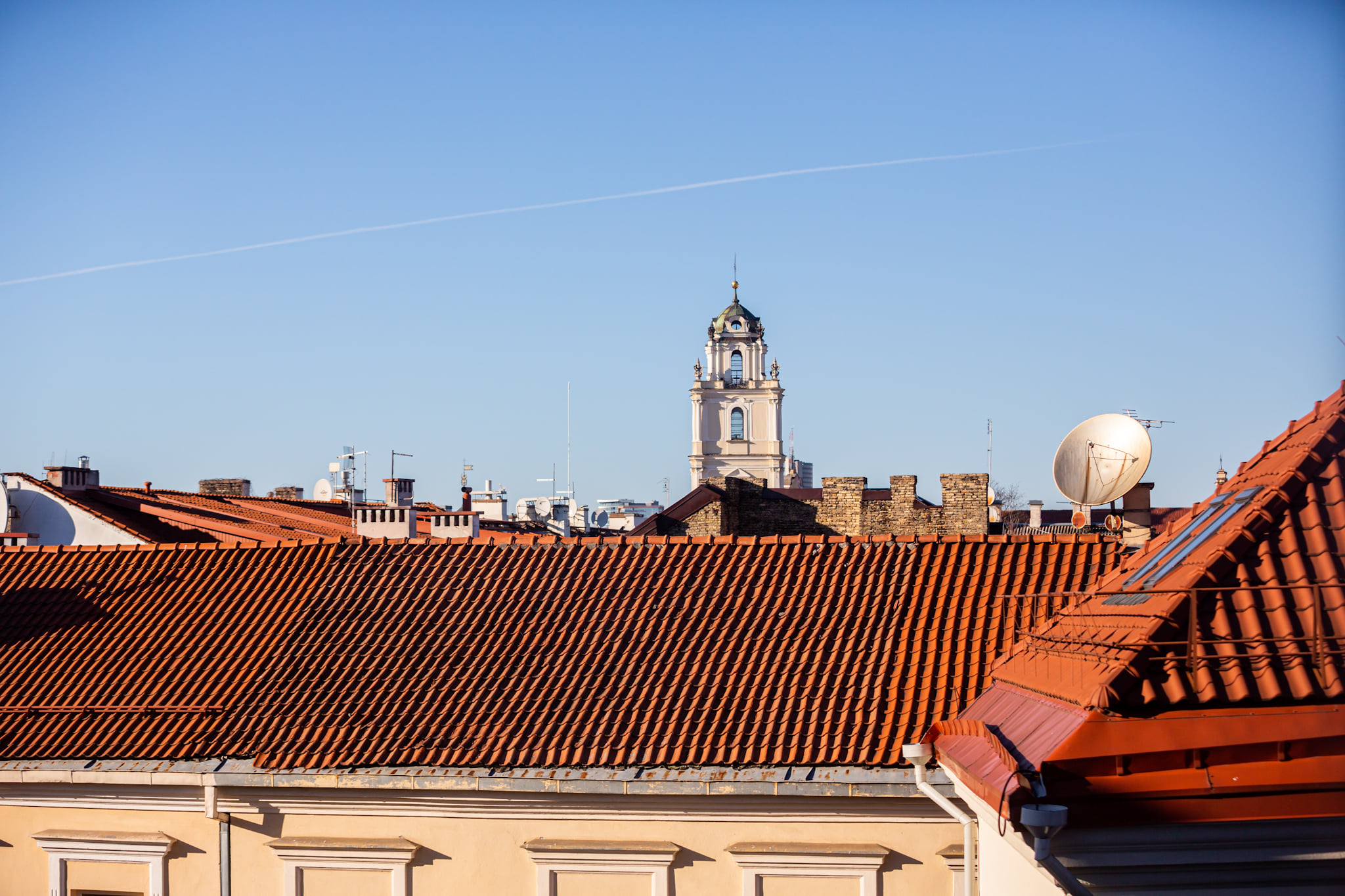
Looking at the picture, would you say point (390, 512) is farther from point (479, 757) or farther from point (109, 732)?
point (479, 757)

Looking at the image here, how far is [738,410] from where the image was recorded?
245 ft

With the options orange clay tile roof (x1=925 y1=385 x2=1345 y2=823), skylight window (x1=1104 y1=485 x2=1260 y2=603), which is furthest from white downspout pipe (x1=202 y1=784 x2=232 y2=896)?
skylight window (x1=1104 y1=485 x2=1260 y2=603)

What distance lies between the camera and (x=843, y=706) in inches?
395

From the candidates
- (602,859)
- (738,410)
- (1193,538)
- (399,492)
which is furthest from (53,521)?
(738,410)

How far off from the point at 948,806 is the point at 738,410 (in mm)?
67067

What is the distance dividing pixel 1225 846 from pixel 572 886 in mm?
5772

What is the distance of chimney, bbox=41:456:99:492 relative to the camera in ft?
80.2

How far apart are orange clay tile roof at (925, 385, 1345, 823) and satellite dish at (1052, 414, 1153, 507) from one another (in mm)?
5060

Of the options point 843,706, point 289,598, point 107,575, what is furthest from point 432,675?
point 107,575

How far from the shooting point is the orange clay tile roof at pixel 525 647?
10078mm

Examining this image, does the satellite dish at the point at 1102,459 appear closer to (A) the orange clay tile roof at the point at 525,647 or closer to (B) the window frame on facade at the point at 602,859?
(A) the orange clay tile roof at the point at 525,647

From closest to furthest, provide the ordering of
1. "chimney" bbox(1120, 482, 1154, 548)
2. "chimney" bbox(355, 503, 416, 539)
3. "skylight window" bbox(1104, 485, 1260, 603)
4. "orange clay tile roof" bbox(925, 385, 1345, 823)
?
"orange clay tile roof" bbox(925, 385, 1345, 823) → "skylight window" bbox(1104, 485, 1260, 603) → "chimney" bbox(1120, 482, 1154, 548) → "chimney" bbox(355, 503, 416, 539)

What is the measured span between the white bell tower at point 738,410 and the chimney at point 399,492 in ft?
139

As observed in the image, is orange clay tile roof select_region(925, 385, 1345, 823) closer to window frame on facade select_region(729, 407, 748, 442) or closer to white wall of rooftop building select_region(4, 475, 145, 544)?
white wall of rooftop building select_region(4, 475, 145, 544)
